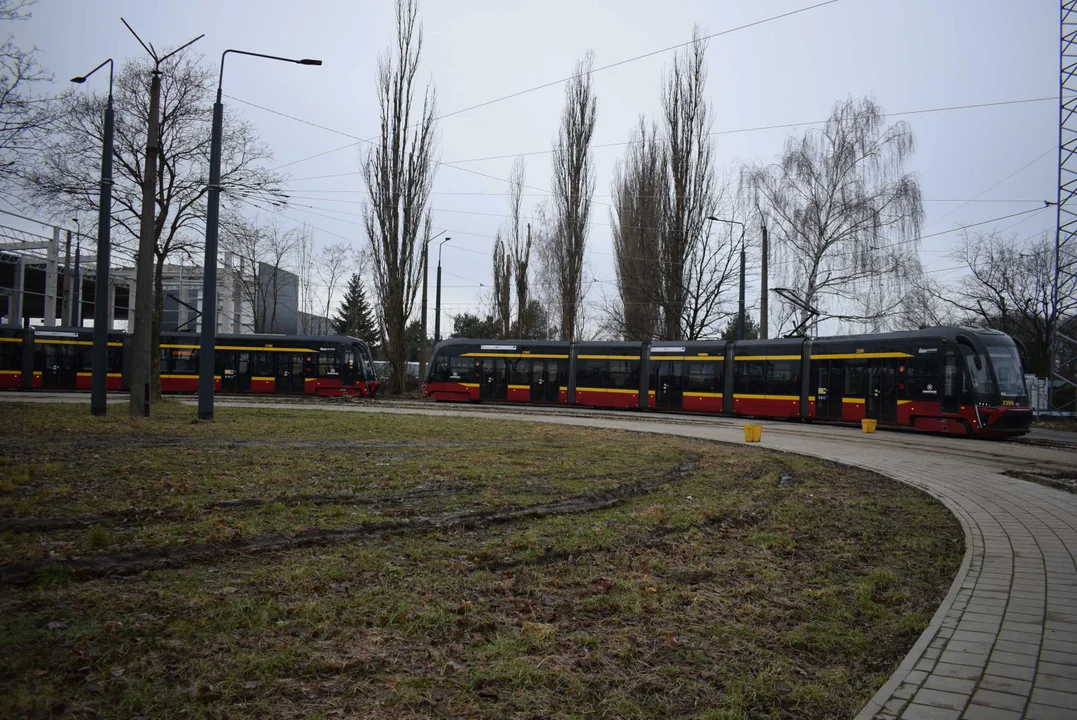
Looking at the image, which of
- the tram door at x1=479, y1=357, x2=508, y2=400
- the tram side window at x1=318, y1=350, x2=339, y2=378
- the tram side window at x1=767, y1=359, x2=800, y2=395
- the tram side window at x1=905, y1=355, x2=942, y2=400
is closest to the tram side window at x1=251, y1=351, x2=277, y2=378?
the tram side window at x1=318, y1=350, x2=339, y2=378

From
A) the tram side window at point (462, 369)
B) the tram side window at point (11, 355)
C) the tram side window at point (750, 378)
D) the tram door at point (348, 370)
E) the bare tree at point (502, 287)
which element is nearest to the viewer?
the tram side window at point (750, 378)

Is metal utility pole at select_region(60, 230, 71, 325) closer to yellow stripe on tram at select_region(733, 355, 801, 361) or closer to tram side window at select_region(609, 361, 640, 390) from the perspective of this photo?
tram side window at select_region(609, 361, 640, 390)

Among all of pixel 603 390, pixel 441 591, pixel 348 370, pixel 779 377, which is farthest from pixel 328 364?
pixel 441 591

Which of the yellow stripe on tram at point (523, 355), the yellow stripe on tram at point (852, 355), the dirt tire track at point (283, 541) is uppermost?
the yellow stripe on tram at point (852, 355)

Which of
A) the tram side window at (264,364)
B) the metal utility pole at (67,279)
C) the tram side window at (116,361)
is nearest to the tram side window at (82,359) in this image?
the tram side window at (116,361)

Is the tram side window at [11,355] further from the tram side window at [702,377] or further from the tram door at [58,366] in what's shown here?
the tram side window at [702,377]

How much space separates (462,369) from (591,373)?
632 centimetres

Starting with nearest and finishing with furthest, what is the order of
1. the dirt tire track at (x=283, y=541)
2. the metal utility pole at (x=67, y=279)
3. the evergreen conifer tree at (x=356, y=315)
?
the dirt tire track at (x=283, y=541), the metal utility pole at (x=67, y=279), the evergreen conifer tree at (x=356, y=315)

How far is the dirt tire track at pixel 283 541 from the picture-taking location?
480 centimetres

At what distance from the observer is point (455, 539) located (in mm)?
6355

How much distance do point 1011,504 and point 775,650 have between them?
7001mm

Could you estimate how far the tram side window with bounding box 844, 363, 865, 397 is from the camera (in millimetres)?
24953

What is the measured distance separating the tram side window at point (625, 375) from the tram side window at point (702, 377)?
254cm

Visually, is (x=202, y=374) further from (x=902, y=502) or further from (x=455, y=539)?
(x=902, y=502)
